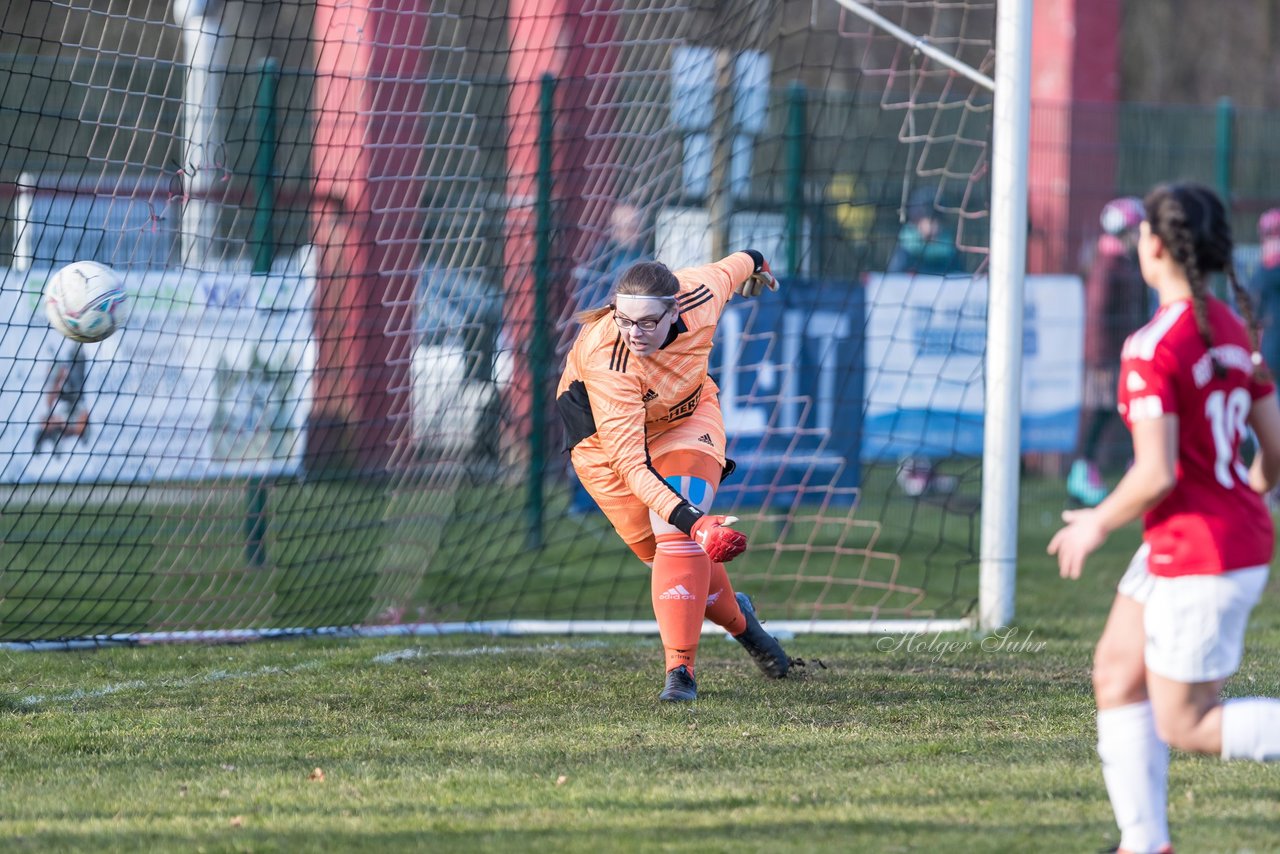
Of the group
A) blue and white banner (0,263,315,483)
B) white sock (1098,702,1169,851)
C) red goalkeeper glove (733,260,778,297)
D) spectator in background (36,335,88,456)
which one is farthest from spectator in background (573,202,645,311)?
white sock (1098,702,1169,851)

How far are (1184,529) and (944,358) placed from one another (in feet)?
23.8

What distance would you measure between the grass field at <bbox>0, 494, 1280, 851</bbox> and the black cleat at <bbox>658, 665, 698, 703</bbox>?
6cm

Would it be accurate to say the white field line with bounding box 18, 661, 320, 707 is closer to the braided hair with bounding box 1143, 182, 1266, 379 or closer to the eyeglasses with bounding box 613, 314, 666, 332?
the eyeglasses with bounding box 613, 314, 666, 332

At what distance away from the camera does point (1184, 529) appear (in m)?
3.10

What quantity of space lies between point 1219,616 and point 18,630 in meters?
5.18

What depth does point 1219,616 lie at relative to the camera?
3.07 m

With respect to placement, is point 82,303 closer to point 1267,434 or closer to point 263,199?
point 263,199

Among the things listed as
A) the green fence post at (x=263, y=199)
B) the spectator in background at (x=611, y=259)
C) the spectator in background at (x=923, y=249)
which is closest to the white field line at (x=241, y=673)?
the green fence post at (x=263, y=199)

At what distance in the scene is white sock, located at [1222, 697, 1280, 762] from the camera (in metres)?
3.12

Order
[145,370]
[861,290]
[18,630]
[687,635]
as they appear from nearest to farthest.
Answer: [687,635], [18,630], [145,370], [861,290]

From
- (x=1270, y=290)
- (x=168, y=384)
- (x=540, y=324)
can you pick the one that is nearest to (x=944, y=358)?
(x=1270, y=290)

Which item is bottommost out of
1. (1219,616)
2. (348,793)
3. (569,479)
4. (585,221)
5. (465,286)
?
(348,793)

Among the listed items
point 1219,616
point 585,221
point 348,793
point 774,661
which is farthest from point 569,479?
point 1219,616

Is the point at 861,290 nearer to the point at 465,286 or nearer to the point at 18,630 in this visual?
the point at 465,286
